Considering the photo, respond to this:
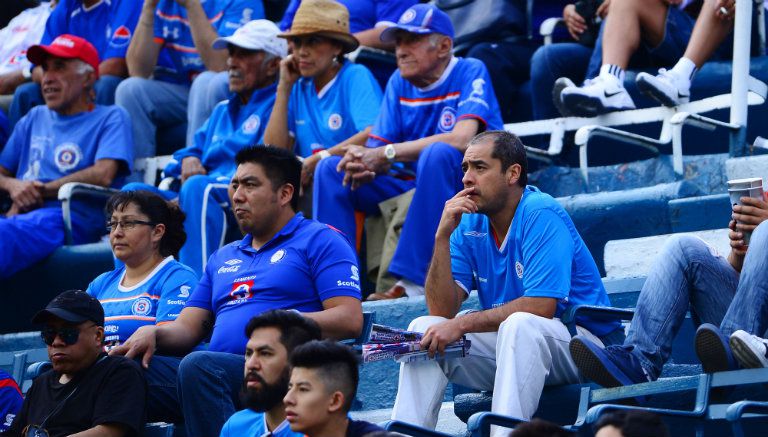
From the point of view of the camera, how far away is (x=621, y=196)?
660cm

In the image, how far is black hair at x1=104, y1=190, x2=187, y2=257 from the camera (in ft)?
19.6

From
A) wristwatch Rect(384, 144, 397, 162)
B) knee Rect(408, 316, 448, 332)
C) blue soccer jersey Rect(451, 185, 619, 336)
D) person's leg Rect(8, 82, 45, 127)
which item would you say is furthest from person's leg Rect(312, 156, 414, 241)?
person's leg Rect(8, 82, 45, 127)

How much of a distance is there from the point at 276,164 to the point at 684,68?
228 cm

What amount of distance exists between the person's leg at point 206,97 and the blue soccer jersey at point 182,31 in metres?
0.56

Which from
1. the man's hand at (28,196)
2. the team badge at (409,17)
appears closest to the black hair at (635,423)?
the team badge at (409,17)

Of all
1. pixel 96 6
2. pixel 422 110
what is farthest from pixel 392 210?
pixel 96 6

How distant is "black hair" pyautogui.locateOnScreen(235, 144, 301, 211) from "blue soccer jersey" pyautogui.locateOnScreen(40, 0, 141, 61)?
365 cm

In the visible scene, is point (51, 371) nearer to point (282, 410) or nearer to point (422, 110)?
point (282, 410)

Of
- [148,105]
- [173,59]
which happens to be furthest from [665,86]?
[173,59]

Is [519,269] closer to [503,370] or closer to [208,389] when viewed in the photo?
[503,370]

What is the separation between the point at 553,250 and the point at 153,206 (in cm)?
191

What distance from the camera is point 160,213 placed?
600 cm

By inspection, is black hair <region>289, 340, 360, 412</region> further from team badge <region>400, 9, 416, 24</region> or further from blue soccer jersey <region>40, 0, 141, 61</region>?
blue soccer jersey <region>40, 0, 141, 61</region>

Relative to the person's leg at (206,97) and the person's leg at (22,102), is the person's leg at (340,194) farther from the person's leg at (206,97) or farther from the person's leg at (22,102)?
the person's leg at (22,102)
